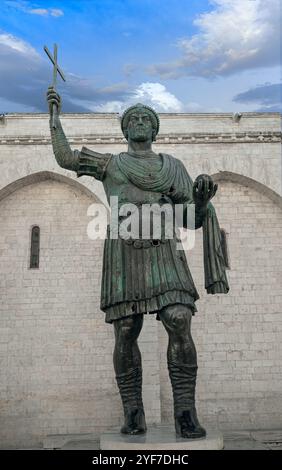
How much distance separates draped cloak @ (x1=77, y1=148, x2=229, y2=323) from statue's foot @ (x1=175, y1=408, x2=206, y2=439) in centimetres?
69

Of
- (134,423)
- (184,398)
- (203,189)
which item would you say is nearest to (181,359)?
(184,398)

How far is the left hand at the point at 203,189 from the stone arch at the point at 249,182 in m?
9.63

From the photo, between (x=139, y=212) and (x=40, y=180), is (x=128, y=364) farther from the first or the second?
(x=40, y=180)

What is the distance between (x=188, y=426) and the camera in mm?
2748

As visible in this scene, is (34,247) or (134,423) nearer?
(134,423)

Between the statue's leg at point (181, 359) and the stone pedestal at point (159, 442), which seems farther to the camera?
the statue's leg at point (181, 359)

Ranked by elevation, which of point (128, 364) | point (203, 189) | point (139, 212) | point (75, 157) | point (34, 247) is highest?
point (34, 247)

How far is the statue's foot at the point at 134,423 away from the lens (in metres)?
2.87

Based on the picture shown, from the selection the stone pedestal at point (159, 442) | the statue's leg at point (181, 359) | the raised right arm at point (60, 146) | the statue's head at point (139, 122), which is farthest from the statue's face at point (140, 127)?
the stone pedestal at point (159, 442)

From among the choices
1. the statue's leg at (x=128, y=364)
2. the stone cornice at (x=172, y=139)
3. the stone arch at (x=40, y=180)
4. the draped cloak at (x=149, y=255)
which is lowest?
the statue's leg at (x=128, y=364)

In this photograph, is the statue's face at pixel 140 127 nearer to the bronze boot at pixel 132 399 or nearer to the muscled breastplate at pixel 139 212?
A: the muscled breastplate at pixel 139 212

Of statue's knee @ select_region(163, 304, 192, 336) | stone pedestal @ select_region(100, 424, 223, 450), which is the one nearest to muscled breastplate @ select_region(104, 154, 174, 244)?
statue's knee @ select_region(163, 304, 192, 336)

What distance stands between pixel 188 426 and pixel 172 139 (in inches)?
421

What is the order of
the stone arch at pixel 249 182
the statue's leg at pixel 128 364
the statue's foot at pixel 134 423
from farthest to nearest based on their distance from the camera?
the stone arch at pixel 249 182, the statue's leg at pixel 128 364, the statue's foot at pixel 134 423
